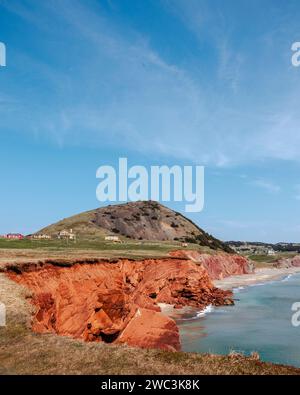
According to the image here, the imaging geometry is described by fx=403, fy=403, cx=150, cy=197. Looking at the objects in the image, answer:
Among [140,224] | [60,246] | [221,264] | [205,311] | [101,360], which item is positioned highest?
→ [140,224]

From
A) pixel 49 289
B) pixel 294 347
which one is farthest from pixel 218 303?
pixel 49 289

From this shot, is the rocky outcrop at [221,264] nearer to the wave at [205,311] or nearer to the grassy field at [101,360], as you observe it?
the wave at [205,311]

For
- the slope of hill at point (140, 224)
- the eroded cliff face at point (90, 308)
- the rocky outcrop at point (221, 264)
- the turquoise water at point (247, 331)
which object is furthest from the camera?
the slope of hill at point (140, 224)

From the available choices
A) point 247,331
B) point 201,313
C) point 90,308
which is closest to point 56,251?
point 90,308

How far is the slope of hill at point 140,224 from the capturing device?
15688 centimetres

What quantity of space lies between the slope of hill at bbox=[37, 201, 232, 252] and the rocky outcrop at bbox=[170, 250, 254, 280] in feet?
59.0

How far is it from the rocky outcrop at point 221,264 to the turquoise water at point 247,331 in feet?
87.8

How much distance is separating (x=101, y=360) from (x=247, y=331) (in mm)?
36746

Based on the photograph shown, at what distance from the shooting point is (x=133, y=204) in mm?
189500

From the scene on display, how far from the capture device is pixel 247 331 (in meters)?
45.7

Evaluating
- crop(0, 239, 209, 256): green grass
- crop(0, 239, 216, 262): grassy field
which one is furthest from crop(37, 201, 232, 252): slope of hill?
crop(0, 239, 216, 262): grassy field

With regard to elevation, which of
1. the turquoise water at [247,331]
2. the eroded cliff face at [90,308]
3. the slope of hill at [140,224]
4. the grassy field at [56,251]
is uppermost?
the slope of hill at [140,224]

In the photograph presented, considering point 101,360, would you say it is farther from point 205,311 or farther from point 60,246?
point 205,311

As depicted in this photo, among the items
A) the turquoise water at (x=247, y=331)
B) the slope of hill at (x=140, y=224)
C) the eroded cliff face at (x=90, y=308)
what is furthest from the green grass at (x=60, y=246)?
the slope of hill at (x=140, y=224)
